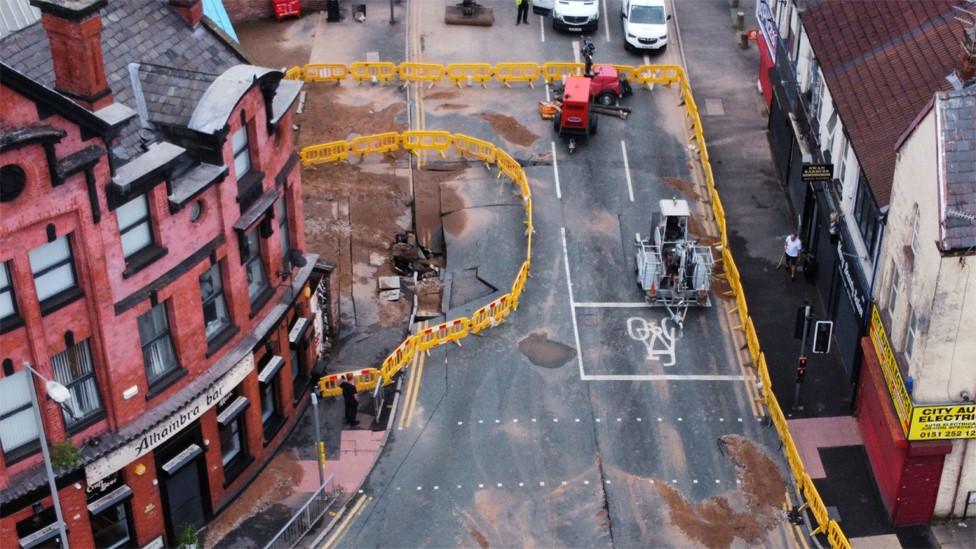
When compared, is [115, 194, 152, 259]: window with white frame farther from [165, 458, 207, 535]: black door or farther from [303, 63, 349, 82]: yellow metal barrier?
[303, 63, 349, 82]: yellow metal barrier

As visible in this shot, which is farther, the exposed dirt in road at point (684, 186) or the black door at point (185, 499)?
the exposed dirt in road at point (684, 186)

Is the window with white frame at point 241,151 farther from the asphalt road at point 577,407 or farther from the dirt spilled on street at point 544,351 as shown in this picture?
the dirt spilled on street at point 544,351

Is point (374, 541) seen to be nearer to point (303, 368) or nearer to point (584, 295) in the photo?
point (303, 368)

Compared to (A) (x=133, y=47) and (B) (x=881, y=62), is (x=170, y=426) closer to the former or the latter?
(A) (x=133, y=47)

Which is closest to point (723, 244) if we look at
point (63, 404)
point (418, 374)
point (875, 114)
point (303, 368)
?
point (875, 114)

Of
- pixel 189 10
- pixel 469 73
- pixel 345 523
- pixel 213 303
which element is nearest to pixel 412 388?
pixel 345 523

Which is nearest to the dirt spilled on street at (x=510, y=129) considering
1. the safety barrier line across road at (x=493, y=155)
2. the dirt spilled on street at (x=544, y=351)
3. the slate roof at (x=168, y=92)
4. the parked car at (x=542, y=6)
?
the safety barrier line across road at (x=493, y=155)
